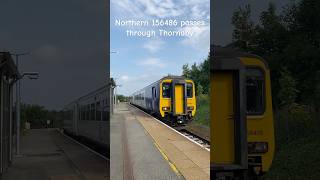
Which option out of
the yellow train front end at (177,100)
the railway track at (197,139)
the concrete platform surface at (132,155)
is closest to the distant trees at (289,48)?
the yellow train front end at (177,100)

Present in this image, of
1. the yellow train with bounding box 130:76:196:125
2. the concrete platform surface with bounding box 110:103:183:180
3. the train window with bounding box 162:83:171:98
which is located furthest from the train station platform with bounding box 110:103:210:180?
the train window with bounding box 162:83:171:98

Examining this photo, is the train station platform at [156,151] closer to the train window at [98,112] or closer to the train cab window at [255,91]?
the train window at [98,112]

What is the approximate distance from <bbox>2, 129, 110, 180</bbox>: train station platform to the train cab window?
148cm

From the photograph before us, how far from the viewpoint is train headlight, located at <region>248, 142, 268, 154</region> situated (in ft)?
12.9

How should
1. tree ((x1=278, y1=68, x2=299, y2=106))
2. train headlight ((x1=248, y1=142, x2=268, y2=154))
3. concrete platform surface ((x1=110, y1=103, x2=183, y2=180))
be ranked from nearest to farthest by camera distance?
concrete platform surface ((x1=110, y1=103, x2=183, y2=180))
train headlight ((x1=248, y1=142, x2=268, y2=154))
tree ((x1=278, y1=68, x2=299, y2=106))

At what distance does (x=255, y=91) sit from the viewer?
4195 millimetres

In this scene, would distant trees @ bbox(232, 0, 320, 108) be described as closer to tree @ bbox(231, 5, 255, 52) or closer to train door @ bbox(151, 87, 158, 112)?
tree @ bbox(231, 5, 255, 52)

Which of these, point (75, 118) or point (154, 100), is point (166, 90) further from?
point (75, 118)

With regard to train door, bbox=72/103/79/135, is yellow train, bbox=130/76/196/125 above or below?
above

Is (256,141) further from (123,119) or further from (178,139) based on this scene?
(123,119)

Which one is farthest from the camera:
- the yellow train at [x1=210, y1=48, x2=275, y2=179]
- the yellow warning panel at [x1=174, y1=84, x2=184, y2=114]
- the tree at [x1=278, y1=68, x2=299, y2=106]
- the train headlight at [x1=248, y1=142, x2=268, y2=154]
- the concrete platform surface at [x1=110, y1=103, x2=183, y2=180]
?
the tree at [x1=278, y1=68, x2=299, y2=106]

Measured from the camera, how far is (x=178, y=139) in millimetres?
3393

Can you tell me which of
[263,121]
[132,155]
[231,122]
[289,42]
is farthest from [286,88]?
[132,155]

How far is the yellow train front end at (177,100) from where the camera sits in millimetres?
3363
